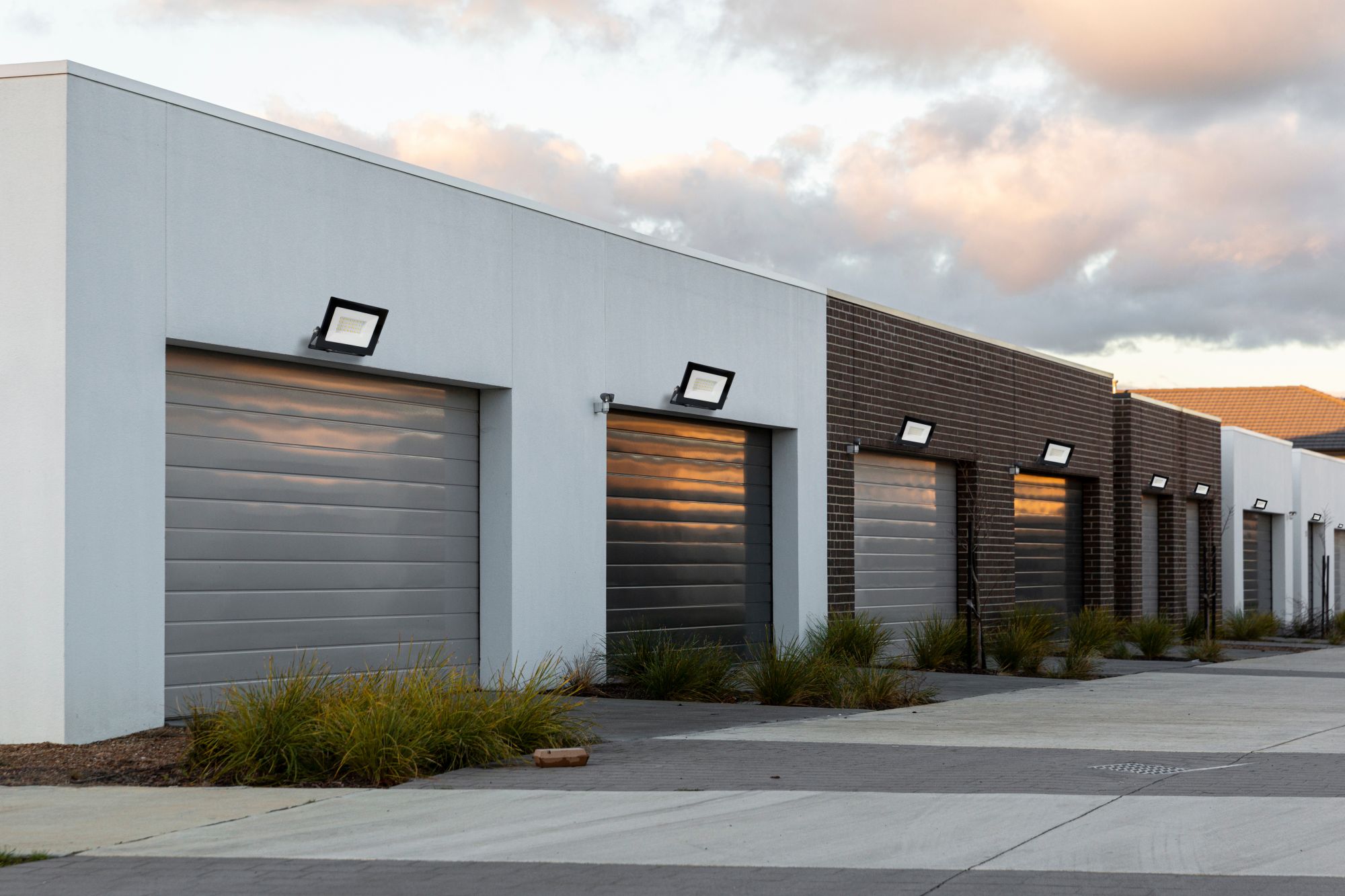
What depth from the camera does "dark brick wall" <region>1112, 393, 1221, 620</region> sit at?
31.6 meters

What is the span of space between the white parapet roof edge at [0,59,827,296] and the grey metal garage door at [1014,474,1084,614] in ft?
36.0

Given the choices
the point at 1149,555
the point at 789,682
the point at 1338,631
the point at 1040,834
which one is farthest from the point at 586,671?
the point at 1338,631

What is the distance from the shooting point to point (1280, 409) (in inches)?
2879

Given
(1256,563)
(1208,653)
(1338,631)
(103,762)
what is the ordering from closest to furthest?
(103,762), (1208,653), (1338,631), (1256,563)

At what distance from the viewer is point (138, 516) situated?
1167 cm

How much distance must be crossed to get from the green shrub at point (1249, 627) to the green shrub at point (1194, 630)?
2.69m

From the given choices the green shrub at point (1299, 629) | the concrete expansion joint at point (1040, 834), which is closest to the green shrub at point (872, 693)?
the concrete expansion joint at point (1040, 834)

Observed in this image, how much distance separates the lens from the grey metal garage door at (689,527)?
704 inches

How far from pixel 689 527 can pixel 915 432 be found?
545 centimetres

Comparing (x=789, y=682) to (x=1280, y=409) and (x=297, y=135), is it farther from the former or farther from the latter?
(x=1280, y=409)

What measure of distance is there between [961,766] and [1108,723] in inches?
140

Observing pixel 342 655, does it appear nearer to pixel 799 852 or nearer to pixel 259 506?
pixel 259 506

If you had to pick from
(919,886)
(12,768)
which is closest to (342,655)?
(12,768)

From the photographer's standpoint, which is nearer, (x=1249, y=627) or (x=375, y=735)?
(x=375, y=735)
